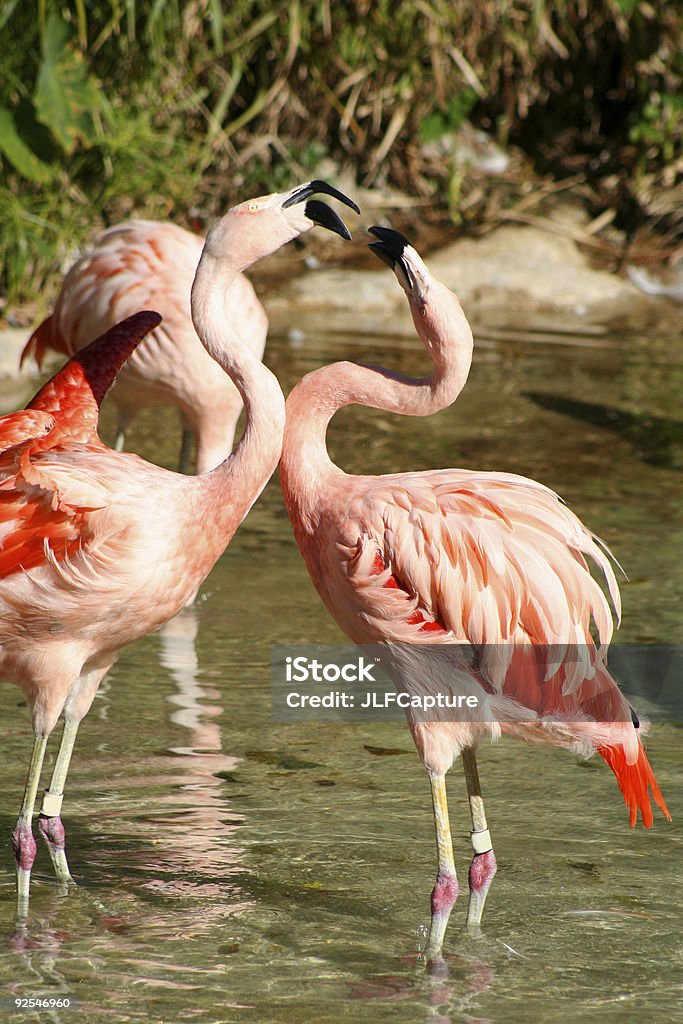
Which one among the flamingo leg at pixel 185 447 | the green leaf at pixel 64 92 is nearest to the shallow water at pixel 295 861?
the flamingo leg at pixel 185 447

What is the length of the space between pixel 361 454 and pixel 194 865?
137 inches

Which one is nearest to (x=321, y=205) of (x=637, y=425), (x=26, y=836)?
(x=26, y=836)

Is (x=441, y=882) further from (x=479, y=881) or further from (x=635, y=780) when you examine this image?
(x=635, y=780)

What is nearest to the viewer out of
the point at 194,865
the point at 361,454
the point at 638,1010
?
the point at 638,1010

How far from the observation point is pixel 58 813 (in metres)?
3.32

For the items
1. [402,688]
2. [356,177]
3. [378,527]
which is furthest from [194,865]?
[356,177]

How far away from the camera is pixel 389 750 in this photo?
4.09 meters

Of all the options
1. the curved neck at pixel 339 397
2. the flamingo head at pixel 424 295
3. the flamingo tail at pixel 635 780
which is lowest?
the flamingo tail at pixel 635 780

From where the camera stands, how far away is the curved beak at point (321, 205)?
3.12m

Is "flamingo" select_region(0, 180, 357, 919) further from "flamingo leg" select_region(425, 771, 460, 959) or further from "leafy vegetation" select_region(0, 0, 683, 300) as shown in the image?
"leafy vegetation" select_region(0, 0, 683, 300)

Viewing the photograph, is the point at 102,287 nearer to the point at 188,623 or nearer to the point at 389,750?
the point at 188,623

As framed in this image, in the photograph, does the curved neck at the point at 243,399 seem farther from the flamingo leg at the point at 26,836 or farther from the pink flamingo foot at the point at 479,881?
the pink flamingo foot at the point at 479,881

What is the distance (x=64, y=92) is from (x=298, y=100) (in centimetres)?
330

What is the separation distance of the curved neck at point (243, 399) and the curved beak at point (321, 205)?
0.20m
